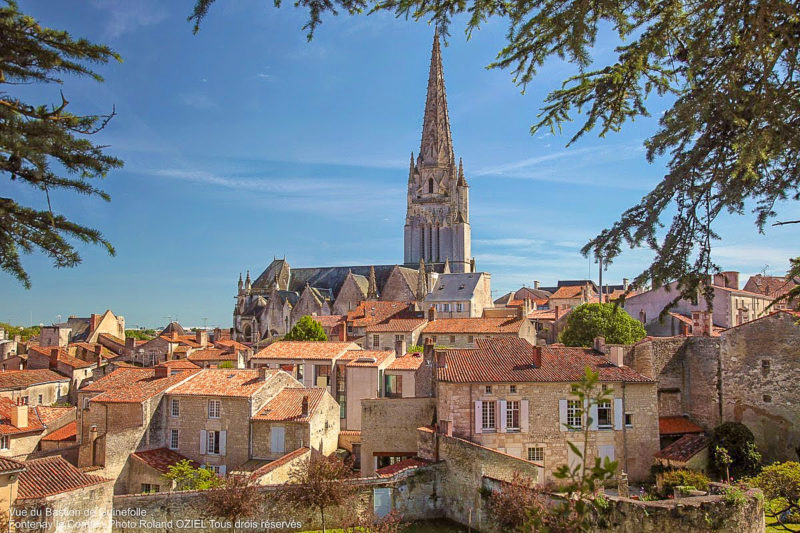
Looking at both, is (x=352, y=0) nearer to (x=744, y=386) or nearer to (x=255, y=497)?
(x=255, y=497)

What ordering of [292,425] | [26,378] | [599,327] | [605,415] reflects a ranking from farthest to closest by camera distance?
[26,378] → [599,327] → [292,425] → [605,415]

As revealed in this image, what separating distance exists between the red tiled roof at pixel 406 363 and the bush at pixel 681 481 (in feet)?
42.3

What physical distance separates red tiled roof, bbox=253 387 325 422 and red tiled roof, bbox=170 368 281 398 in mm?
945

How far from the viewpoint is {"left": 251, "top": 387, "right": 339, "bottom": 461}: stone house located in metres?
24.4

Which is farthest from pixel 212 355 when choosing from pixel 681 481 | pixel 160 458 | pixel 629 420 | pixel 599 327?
pixel 681 481

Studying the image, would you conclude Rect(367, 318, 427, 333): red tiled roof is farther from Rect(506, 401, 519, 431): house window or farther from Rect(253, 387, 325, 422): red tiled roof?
Rect(506, 401, 519, 431): house window

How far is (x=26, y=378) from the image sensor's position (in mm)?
36688

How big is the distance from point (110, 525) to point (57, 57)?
1570 centimetres

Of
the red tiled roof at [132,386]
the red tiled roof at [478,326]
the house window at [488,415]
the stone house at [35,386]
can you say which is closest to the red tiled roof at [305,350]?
the red tiled roof at [132,386]

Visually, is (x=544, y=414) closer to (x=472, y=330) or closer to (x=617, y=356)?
(x=617, y=356)

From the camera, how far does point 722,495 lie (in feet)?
46.8

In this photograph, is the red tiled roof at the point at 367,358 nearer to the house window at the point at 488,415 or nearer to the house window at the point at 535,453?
the house window at the point at 488,415

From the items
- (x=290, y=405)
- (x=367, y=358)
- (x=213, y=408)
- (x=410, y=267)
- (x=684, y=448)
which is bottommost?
(x=684, y=448)

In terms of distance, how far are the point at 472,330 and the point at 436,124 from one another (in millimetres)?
48086
